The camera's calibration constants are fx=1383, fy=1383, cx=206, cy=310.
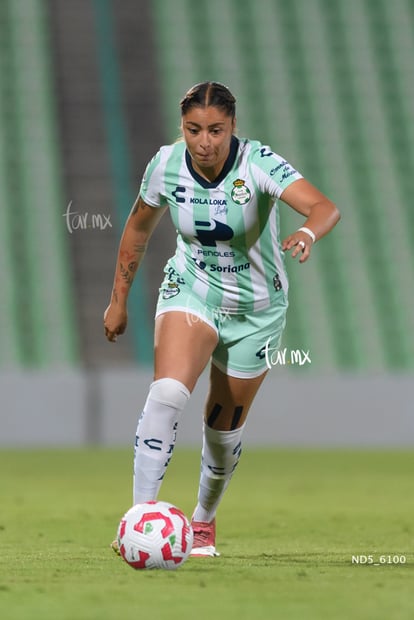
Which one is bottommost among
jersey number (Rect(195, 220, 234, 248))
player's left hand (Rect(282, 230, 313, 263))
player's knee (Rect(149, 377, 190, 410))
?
player's knee (Rect(149, 377, 190, 410))

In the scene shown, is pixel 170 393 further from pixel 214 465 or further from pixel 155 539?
pixel 214 465

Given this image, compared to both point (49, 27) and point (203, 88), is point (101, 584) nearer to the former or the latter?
point (203, 88)

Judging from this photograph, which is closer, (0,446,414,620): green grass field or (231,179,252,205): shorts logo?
(0,446,414,620): green grass field

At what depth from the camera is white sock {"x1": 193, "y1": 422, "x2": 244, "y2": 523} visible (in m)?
5.56

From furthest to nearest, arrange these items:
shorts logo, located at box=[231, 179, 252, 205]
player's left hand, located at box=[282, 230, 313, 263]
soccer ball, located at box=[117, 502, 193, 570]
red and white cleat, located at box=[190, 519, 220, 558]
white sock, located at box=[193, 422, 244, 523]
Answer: white sock, located at box=[193, 422, 244, 523]
red and white cleat, located at box=[190, 519, 220, 558]
shorts logo, located at box=[231, 179, 252, 205]
soccer ball, located at box=[117, 502, 193, 570]
player's left hand, located at box=[282, 230, 313, 263]

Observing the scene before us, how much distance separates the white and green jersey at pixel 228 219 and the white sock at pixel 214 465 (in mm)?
545

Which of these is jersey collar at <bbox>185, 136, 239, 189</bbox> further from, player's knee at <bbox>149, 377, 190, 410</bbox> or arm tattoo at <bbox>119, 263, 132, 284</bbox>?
player's knee at <bbox>149, 377, 190, 410</bbox>

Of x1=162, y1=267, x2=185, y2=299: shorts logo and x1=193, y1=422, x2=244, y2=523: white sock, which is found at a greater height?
x1=162, y1=267, x2=185, y2=299: shorts logo

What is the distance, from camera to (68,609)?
380 cm

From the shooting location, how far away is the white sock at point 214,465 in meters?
5.56

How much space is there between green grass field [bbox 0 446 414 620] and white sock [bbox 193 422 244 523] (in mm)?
206

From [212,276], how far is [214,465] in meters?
0.83

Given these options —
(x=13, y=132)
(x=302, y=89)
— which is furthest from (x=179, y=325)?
(x=302, y=89)

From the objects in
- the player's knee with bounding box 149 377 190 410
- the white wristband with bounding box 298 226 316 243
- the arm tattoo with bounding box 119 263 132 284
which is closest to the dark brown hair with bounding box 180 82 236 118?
the white wristband with bounding box 298 226 316 243
